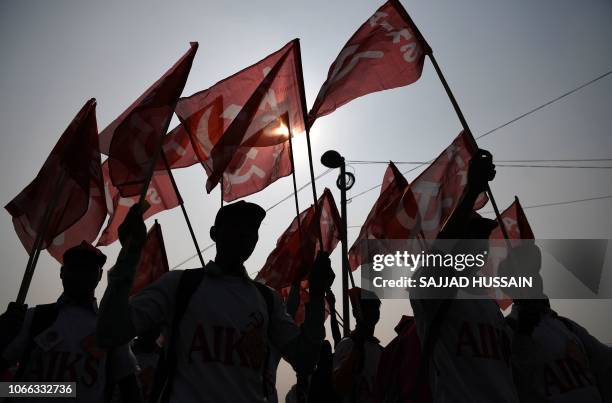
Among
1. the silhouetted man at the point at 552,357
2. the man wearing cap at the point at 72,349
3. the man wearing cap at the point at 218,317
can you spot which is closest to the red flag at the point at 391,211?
the silhouetted man at the point at 552,357

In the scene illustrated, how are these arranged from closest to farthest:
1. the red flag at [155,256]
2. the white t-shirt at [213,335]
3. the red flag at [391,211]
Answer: the white t-shirt at [213,335] → the red flag at [391,211] → the red flag at [155,256]

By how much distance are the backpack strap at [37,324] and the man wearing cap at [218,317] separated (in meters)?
1.44

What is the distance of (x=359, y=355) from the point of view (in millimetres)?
4902

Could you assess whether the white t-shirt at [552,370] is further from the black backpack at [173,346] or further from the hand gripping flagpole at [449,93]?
the black backpack at [173,346]

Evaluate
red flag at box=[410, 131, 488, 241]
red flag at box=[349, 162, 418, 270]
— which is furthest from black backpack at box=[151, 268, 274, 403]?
red flag at box=[410, 131, 488, 241]

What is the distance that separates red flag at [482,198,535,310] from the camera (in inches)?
176

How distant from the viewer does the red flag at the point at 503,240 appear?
14.6 feet

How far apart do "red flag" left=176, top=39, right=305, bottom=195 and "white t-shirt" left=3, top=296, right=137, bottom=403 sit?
163cm

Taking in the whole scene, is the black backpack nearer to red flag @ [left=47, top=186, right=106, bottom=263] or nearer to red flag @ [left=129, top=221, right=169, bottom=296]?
red flag @ [left=47, top=186, right=106, bottom=263]

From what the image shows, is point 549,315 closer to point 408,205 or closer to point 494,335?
point 494,335

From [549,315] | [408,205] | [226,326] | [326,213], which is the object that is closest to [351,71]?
[408,205]

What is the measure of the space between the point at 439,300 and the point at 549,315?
1485 mm

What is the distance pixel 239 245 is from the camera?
108 inches

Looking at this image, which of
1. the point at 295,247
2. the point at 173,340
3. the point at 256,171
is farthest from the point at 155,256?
the point at 173,340
